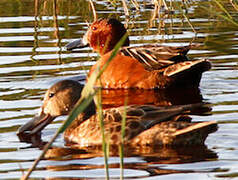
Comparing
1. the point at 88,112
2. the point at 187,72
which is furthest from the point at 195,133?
the point at 187,72

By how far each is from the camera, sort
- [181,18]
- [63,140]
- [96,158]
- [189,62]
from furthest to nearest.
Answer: [181,18], [189,62], [63,140], [96,158]

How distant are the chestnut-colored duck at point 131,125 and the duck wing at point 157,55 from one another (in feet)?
7.40

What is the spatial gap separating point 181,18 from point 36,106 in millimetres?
6222

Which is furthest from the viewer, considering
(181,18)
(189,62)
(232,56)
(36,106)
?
(181,18)

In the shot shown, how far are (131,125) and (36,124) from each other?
3.83 feet

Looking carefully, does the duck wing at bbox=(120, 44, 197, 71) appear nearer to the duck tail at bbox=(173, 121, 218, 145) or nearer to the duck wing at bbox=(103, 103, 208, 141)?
the duck wing at bbox=(103, 103, 208, 141)

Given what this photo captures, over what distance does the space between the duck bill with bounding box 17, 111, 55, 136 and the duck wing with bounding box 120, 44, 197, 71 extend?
2.55m

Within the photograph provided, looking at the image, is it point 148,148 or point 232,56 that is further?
point 232,56

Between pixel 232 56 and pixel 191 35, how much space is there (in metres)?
1.66

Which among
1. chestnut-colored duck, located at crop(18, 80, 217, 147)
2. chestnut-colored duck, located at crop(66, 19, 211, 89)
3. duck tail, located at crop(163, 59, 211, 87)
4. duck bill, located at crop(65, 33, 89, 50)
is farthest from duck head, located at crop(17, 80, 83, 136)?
duck bill, located at crop(65, 33, 89, 50)

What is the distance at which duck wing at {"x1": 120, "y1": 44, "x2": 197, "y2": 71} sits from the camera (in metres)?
9.94

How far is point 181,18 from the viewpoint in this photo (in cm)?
1443

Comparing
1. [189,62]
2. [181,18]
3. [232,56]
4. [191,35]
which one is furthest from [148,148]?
[181,18]

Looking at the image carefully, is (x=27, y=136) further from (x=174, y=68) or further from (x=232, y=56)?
(x=232, y=56)
